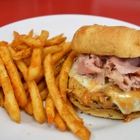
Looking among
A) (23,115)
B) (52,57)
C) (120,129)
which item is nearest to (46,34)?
(52,57)

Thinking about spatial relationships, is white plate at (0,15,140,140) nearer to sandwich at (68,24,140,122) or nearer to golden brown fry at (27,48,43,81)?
sandwich at (68,24,140,122)

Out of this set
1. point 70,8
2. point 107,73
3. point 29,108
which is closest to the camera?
point 107,73

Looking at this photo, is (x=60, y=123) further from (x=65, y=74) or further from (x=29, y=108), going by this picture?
(x=65, y=74)

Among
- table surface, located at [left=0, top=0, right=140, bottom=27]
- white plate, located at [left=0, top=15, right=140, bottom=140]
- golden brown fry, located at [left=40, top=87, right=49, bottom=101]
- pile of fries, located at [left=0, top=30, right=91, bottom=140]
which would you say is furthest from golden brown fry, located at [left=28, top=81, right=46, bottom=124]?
table surface, located at [left=0, top=0, right=140, bottom=27]

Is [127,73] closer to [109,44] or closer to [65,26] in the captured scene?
[109,44]

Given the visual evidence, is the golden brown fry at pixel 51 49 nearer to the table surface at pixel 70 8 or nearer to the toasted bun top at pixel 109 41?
the toasted bun top at pixel 109 41

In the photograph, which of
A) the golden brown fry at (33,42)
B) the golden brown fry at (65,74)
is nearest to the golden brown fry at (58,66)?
the golden brown fry at (65,74)

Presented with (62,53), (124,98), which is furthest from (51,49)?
(124,98)
